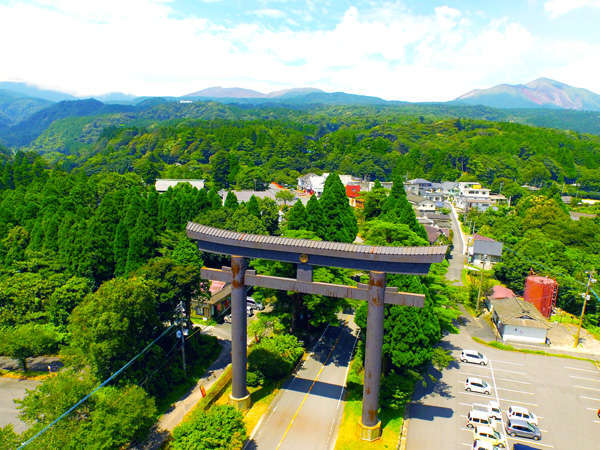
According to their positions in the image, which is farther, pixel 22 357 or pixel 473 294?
pixel 473 294

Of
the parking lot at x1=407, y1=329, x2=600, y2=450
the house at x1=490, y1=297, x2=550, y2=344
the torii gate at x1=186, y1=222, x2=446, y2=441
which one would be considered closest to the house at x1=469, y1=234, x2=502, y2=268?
the house at x1=490, y1=297, x2=550, y2=344

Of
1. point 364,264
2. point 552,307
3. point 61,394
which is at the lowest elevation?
point 552,307

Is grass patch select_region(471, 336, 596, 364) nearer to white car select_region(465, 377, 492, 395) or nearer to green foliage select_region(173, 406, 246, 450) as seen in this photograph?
white car select_region(465, 377, 492, 395)

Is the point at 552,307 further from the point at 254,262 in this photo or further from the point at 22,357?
the point at 22,357

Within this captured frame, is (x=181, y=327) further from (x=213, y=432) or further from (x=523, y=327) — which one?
(x=523, y=327)

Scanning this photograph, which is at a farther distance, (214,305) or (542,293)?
(542,293)

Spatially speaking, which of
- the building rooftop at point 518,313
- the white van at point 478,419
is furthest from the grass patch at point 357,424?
the building rooftop at point 518,313

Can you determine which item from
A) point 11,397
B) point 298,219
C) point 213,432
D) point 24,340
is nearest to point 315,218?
point 298,219

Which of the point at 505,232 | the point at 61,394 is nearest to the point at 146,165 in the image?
the point at 505,232
